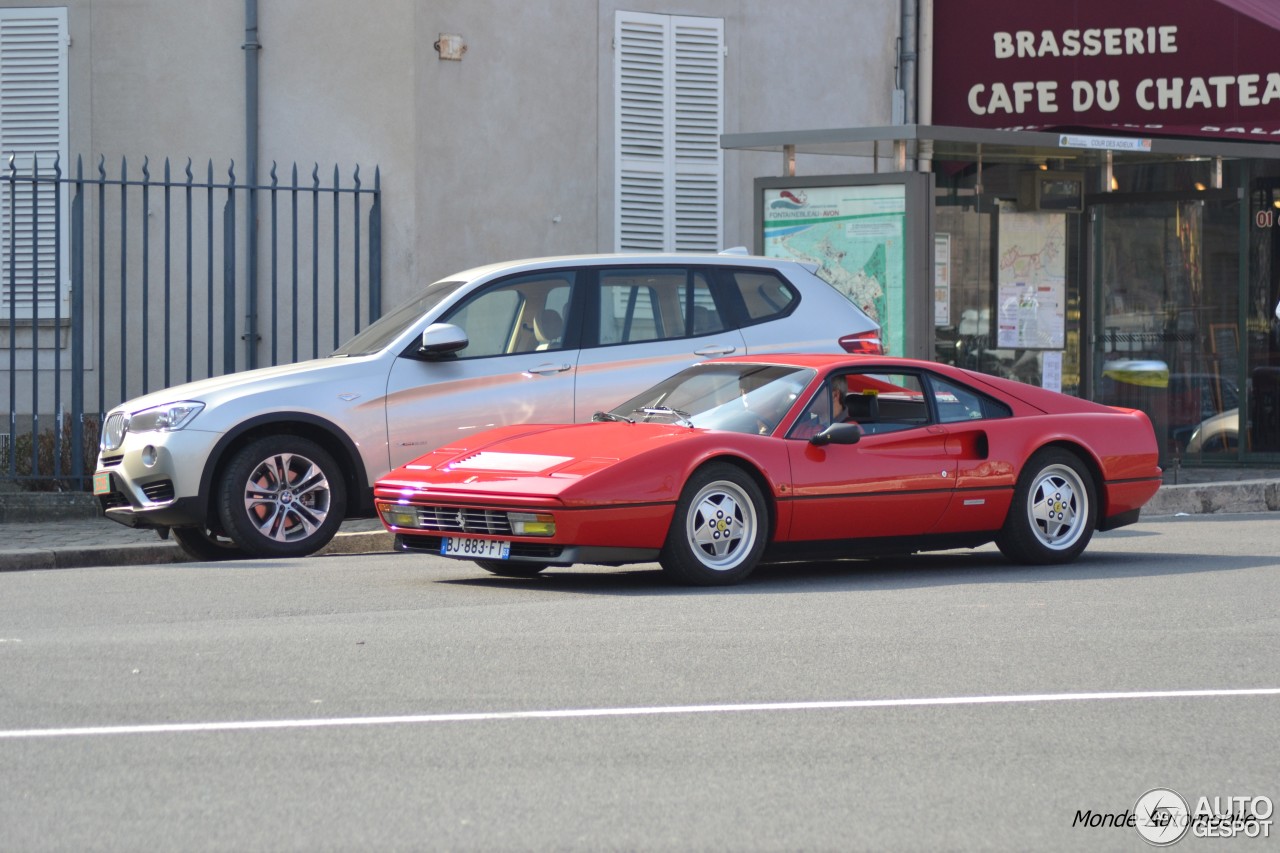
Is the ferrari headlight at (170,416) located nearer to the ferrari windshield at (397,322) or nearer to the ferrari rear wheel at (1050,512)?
the ferrari windshield at (397,322)

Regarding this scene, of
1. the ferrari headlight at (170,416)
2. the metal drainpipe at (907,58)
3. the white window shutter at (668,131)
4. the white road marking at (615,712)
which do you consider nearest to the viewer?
the white road marking at (615,712)

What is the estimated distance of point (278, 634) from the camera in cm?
744

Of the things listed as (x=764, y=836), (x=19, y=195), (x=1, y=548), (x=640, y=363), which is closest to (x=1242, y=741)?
(x=764, y=836)

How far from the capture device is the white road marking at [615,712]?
550 cm

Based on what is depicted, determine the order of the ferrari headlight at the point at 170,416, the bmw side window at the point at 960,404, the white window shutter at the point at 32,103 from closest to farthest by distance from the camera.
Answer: the bmw side window at the point at 960,404 → the ferrari headlight at the point at 170,416 → the white window shutter at the point at 32,103

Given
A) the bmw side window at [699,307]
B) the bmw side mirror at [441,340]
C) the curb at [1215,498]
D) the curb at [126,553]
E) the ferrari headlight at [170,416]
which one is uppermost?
the bmw side window at [699,307]

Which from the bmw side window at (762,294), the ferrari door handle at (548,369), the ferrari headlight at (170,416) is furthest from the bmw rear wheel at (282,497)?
the bmw side window at (762,294)

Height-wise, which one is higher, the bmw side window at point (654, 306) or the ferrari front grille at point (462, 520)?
the bmw side window at point (654, 306)

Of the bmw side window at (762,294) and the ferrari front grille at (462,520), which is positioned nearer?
the ferrari front grille at (462,520)

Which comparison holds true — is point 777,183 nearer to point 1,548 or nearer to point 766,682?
point 1,548

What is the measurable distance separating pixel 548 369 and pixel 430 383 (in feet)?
2.53

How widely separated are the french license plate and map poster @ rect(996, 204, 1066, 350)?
8.73 meters
